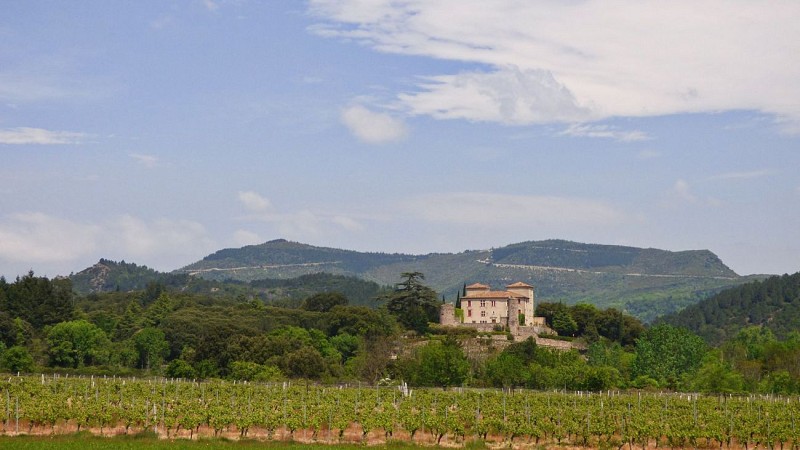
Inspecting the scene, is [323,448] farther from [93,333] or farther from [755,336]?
[755,336]

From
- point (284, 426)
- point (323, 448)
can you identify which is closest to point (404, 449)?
point (323, 448)

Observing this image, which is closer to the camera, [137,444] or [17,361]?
[137,444]

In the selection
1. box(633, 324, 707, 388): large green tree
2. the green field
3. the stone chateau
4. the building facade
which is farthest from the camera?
the building facade

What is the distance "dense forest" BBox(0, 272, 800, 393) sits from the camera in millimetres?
89125

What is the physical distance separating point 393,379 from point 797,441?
41.1 metres

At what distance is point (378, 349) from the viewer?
105m

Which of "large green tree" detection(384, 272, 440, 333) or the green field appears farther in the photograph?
"large green tree" detection(384, 272, 440, 333)

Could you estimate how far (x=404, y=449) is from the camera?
2044 inches

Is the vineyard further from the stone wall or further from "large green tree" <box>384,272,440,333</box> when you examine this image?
the stone wall

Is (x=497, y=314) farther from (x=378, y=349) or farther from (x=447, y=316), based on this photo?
(x=378, y=349)

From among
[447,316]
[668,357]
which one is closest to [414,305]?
[447,316]

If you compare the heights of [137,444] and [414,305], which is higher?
[414,305]

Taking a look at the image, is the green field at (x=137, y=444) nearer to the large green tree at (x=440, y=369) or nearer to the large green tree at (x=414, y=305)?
the large green tree at (x=440, y=369)

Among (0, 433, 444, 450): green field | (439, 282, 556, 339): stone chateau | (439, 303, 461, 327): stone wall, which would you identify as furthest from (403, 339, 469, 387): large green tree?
(0, 433, 444, 450): green field
